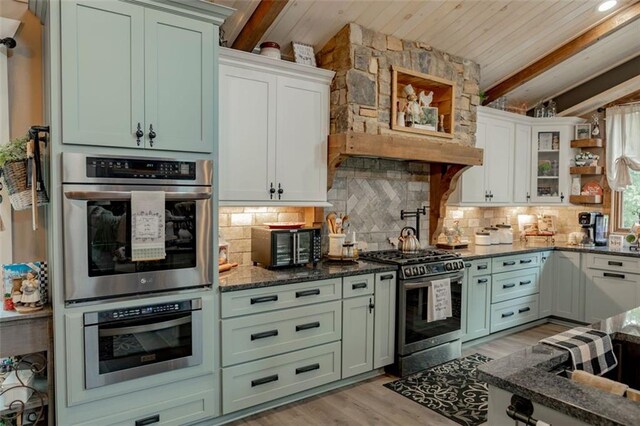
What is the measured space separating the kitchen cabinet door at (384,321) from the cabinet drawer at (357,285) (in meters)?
0.07

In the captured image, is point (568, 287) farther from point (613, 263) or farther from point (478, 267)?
point (478, 267)

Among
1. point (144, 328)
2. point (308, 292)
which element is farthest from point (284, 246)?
point (144, 328)

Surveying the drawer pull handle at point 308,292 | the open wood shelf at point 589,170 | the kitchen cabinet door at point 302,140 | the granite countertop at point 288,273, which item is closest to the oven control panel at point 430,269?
the granite countertop at point 288,273

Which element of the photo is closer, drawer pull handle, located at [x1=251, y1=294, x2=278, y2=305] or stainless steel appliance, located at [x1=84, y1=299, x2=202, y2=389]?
stainless steel appliance, located at [x1=84, y1=299, x2=202, y2=389]

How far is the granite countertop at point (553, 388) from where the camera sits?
1066 millimetres

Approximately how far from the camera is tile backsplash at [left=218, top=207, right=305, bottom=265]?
3.41 m

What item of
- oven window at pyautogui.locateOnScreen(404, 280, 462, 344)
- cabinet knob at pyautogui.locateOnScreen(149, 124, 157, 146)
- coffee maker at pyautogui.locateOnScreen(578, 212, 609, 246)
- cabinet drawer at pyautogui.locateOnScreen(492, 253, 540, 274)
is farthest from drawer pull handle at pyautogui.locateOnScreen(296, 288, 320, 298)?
coffee maker at pyautogui.locateOnScreen(578, 212, 609, 246)

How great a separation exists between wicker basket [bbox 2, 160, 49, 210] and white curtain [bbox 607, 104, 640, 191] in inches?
231

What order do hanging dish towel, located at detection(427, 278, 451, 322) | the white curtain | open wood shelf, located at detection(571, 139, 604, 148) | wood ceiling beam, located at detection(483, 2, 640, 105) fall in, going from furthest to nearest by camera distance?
1. open wood shelf, located at detection(571, 139, 604, 148)
2. the white curtain
3. wood ceiling beam, located at detection(483, 2, 640, 105)
4. hanging dish towel, located at detection(427, 278, 451, 322)

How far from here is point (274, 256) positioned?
10.6ft

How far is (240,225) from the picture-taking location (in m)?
3.49

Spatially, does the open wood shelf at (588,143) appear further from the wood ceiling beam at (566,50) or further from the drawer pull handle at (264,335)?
the drawer pull handle at (264,335)

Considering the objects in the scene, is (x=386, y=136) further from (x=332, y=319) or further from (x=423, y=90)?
(x=332, y=319)

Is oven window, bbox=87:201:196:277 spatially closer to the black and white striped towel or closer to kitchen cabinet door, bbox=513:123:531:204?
the black and white striped towel
